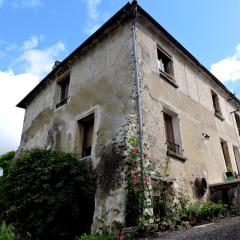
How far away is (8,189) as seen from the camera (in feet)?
22.1

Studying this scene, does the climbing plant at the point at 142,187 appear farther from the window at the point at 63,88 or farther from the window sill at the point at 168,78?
the window at the point at 63,88

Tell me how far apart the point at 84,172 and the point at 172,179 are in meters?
2.35

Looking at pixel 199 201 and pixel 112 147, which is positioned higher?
pixel 112 147

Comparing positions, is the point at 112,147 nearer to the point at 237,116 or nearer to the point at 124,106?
the point at 124,106

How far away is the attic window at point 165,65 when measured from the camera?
→ 350 inches

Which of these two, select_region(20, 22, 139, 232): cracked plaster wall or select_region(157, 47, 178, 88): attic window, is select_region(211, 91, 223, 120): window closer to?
select_region(157, 47, 178, 88): attic window

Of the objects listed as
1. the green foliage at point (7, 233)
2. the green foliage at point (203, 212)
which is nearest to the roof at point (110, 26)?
the green foliage at point (203, 212)

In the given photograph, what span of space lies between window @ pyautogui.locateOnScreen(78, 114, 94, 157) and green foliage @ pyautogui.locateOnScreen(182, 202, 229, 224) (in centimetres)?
354

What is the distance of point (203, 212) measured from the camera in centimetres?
681

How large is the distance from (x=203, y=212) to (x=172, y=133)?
260cm

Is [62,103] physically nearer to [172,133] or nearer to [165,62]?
→ [165,62]

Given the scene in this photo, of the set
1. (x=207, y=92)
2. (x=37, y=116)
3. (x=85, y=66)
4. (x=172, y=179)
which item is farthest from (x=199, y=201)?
(x=37, y=116)

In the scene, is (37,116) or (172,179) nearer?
(172,179)

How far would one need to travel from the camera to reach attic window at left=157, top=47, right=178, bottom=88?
29.1 ft
